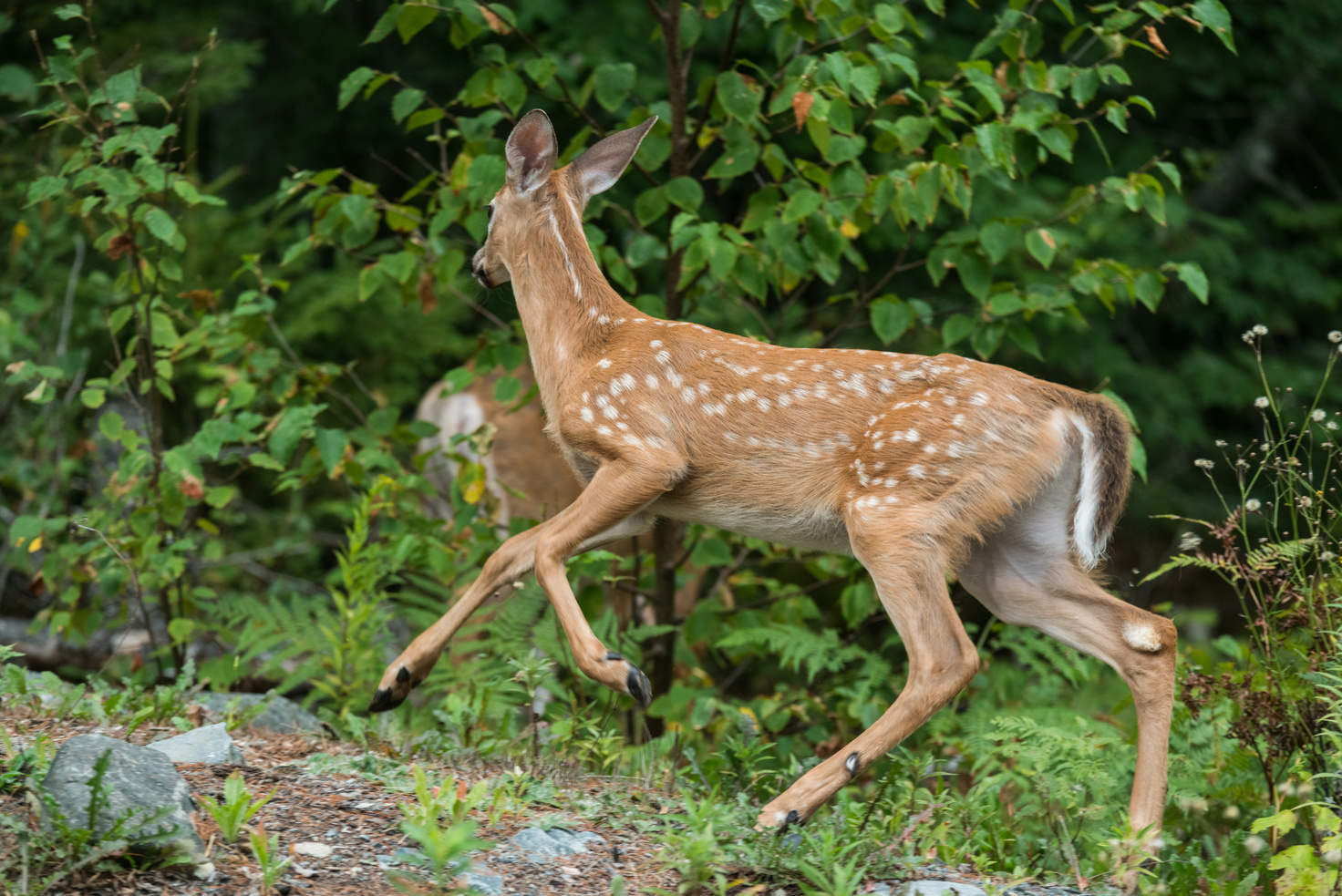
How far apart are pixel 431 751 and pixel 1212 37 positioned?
8.36m

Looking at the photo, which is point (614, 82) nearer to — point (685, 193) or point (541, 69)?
point (541, 69)

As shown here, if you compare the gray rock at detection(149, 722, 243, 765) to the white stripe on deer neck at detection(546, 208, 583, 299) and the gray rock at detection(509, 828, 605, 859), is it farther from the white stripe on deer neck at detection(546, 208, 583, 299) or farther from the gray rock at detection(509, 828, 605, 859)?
the white stripe on deer neck at detection(546, 208, 583, 299)

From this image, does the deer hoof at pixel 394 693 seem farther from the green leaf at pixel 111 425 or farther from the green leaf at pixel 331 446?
the green leaf at pixel 111 425

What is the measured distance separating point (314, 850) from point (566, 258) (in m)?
2.31

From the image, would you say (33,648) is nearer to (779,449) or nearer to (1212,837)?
(779,449)

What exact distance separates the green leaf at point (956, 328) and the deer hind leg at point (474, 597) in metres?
1.85

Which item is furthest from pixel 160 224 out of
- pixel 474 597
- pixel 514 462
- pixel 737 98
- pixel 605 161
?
pixel 514 462

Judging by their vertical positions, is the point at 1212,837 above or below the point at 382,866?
below

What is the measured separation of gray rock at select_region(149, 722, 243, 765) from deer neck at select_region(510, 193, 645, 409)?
5.11 ft

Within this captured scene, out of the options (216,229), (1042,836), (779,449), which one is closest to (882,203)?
(779,449)

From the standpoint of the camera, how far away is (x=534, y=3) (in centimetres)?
757

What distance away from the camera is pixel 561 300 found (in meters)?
4.45

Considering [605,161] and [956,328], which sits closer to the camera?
[605,161]

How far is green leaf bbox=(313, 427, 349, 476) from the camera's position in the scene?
16.6ft
